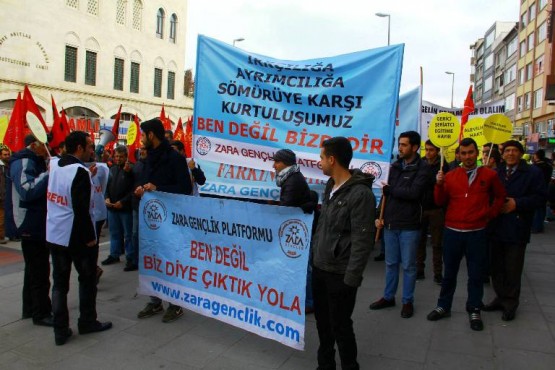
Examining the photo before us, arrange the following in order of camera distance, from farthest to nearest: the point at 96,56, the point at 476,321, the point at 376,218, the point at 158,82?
the point at 158,82 → the point at 96,56 → the point at 476,321 → the point at 376,218

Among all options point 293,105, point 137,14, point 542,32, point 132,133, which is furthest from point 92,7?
point 542,32

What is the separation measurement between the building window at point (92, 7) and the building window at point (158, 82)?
611 centimetres

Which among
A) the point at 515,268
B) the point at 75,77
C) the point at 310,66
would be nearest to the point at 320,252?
the point at 310,66

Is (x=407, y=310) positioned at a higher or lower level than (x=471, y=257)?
lower

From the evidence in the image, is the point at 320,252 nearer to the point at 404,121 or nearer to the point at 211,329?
the point at 211,329

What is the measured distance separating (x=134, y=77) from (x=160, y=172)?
30902 millimetres

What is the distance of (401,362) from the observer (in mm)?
3738

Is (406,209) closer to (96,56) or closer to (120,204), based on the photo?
(120,204)

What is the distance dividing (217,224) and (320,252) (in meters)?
1.19

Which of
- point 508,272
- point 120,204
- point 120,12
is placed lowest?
point 508,272

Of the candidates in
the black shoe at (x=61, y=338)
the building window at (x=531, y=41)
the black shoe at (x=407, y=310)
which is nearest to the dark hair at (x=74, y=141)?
the black shoe at (x=61, y=338)

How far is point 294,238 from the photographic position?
12.0ft

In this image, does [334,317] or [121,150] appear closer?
[334,317]

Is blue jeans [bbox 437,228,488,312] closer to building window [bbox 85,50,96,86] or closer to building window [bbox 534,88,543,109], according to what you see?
building window [bbox 85,50,96,86]
